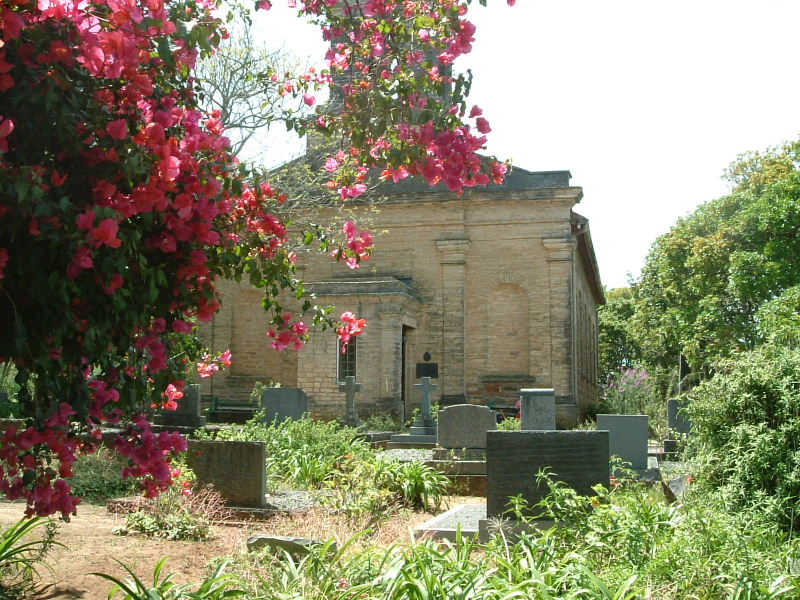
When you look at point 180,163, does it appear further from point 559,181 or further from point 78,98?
point 559,181

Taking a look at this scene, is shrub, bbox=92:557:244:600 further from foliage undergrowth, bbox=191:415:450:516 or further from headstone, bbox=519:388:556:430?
headstone, bbox=519:388:556:430

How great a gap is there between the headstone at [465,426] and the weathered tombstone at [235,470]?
18.7 ft

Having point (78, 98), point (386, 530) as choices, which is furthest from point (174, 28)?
point (386, 530)

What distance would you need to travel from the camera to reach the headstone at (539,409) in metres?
11.9

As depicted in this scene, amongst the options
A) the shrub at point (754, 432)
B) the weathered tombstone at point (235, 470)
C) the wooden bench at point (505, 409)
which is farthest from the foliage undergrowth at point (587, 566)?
the wooden bench at point (505, 409)

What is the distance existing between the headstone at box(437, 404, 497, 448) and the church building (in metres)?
7.44

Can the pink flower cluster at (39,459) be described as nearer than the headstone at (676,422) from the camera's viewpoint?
Yes

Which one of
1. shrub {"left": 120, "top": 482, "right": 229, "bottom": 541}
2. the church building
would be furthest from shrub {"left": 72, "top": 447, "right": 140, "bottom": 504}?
the church building

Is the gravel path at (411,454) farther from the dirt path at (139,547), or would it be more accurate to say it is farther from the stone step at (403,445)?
the dirt path at (139,547)

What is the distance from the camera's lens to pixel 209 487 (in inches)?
360

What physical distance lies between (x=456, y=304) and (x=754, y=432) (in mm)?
18171

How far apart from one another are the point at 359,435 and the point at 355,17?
38.8 feet

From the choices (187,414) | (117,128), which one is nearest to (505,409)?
(187,414)

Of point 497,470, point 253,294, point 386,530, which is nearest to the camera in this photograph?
point 497,470
